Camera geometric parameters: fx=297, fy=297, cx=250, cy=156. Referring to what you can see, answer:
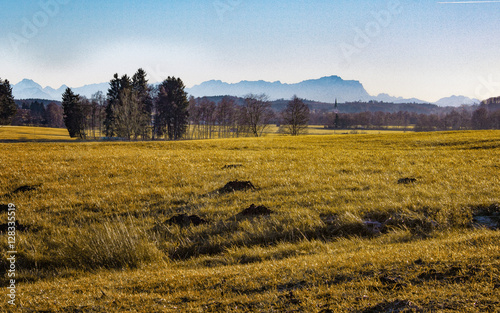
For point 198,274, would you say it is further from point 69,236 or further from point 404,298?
point 69,236

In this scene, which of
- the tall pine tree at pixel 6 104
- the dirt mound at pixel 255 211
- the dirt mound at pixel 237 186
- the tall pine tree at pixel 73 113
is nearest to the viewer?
the dirt mound at pixel 255 211

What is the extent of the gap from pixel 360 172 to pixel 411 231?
836cm

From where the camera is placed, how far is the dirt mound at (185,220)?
30.0 ft

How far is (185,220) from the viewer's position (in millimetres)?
9297

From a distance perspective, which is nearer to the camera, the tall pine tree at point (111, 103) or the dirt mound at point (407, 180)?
the dirt mound at point (407, 180)

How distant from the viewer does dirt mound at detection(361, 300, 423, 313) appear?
366 centimetres

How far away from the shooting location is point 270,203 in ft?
34.8

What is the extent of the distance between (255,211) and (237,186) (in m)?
3.45

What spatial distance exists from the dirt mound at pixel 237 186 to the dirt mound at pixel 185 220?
10.7 ft

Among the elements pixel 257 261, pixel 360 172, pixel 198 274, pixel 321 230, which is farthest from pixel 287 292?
pixel 360 172

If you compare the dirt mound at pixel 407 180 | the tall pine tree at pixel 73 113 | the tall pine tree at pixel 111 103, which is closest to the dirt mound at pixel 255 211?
the dirt mound at pixel 407 180

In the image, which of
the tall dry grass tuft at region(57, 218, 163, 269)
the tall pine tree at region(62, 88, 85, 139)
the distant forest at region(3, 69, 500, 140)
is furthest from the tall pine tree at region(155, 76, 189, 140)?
the tall dry grass tuft at region(57, 218, 163, 269)

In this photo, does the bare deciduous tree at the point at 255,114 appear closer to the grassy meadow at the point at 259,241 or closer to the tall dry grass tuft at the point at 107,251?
the grassy meadow at the point at 259,241

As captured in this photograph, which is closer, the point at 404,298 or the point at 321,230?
the point at 404,298
